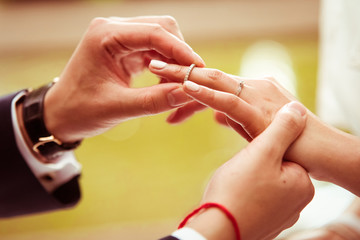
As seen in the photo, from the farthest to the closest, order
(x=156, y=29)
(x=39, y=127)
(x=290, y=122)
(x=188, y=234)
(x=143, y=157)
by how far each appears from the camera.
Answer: (x=143, y=157), (x=39, y=127), (x=156, y=29), (x=290, y=122), (x=188, y=234)

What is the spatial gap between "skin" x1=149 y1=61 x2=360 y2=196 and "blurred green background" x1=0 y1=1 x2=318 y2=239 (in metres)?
1.81

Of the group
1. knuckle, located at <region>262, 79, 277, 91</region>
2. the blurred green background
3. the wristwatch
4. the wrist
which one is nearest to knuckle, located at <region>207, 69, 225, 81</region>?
knuckle, located at <region>262, 79, 277, 91</region>

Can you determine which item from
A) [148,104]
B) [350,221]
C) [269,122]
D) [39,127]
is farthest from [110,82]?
[350,221]

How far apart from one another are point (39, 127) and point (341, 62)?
3.23 feet

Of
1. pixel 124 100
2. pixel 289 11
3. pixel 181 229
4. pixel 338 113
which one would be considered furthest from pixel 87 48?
pixel 289 11

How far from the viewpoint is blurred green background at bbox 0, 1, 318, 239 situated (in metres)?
2.50

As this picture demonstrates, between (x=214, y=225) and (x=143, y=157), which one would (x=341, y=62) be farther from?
(x=143, y=157)

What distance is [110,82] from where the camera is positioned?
812mm

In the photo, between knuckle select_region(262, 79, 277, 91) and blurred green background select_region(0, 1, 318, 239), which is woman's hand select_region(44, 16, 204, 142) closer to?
knuckle select_region(262, 79, 277, 91)

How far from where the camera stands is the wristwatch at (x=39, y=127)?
2.93 ft

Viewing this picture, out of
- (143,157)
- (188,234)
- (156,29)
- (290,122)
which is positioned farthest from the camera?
(143,157)

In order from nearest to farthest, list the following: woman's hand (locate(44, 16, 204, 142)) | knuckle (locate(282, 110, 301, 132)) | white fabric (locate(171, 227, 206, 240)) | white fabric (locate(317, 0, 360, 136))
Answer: white fabric (locate(171, 227, 206, 240)) → knuckle (locate(282, 110, 301, 132)) → woman's hand (locate(44, 16, 204, 142)) → white fabric (locate(317, 0, 360, 136))

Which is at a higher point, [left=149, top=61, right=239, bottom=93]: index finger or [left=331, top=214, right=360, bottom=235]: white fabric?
[left=149, top=61, right=239, bottom=93]: index finger

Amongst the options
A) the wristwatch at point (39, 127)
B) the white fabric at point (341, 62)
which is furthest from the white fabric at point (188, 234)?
the white fabric at point (341, 62)
